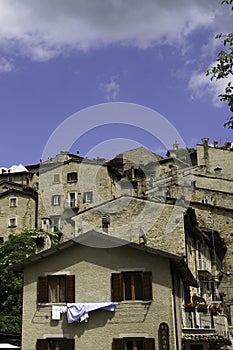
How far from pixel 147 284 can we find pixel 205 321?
4.86 m

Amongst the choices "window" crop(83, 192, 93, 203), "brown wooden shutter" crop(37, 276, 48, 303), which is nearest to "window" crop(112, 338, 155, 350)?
"brown wooden shutter" crop(37, 276, 48, 303)

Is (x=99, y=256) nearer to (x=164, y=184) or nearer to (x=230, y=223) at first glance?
(x=230, y=223)

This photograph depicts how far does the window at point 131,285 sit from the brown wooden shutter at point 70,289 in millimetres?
1872

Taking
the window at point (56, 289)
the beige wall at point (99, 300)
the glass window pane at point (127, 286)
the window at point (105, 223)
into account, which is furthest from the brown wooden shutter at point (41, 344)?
the window at point (105, 223)

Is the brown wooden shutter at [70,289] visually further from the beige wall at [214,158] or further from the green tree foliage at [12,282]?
the beige wall at [214,158]

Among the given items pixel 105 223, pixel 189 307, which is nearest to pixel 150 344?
pixel 189 307

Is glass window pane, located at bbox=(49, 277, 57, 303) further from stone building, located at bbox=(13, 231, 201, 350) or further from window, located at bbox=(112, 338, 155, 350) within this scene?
window, located at bbox=(112, 338, 155, 350)

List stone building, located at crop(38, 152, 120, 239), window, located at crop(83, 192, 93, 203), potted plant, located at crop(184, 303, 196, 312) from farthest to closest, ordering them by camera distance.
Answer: window, located at crop(83, 192, 93, 203), stone building, located at crop(38, 152, 120, 239), potted plant, located at crop(184, 303, 196, 312)

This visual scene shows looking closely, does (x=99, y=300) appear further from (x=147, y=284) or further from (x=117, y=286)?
(x=147, y=284)

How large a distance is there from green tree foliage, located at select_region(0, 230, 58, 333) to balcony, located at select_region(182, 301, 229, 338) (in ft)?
44.3

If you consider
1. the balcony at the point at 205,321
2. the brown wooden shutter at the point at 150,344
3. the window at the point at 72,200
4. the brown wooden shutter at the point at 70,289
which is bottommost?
the brown wooden shutter at the point at 150,344

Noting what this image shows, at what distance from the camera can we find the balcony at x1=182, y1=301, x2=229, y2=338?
912 inches

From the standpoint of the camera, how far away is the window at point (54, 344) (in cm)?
2158

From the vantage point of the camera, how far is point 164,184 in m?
56.2
